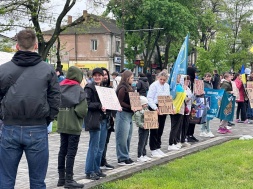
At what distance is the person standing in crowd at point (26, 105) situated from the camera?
4.85 meters

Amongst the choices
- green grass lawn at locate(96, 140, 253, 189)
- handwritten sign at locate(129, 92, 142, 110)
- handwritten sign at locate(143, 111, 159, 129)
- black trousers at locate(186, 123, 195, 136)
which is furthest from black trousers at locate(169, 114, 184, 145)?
handwritten sign at locate(129, 92, 142, 110)

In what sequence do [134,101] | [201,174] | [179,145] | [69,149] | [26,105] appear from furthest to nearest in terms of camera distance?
[179,145], [134,101], [201,174], [69,149], [26,105]

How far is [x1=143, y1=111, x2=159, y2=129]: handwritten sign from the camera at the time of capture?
9.30 m

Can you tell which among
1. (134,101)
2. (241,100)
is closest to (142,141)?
(134,101)

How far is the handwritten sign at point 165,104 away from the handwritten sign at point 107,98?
2.10m

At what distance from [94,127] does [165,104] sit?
2898 millimetres

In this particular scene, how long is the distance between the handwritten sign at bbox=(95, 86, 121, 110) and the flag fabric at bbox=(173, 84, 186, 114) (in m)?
3.20

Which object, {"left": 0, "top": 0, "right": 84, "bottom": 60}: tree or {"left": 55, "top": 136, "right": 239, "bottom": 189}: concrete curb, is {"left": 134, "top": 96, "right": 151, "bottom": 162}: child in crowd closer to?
{"left": 55, "top": 136, "right": 239, "bottom": 189}: concrete curb

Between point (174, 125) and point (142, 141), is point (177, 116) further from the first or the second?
point (142, 141)

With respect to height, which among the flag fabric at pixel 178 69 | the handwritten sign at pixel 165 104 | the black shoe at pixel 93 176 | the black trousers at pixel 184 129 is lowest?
the black shoe at pixel 93 176

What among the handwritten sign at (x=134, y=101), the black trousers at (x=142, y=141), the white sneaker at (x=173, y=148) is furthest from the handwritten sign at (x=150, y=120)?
the white sneaker at (x=173, y=148)

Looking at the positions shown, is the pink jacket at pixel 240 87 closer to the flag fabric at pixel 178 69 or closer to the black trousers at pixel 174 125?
the flag fabric at pixel 178 69

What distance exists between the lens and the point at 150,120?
30.8ft

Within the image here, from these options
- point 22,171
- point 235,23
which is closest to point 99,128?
point 22,171
